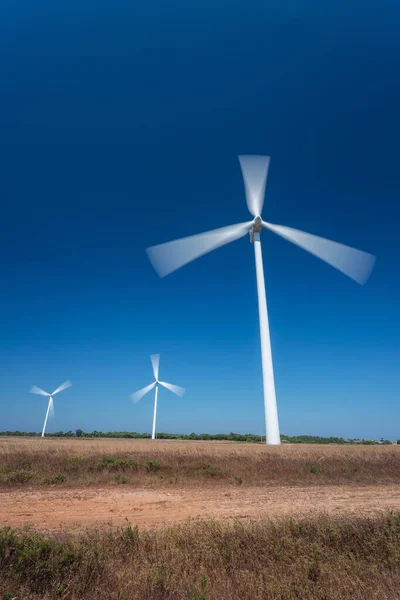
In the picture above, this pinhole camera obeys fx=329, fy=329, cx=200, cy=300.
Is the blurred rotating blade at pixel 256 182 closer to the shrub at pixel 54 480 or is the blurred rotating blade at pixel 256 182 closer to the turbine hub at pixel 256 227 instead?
the turbine hub at pixel 256 227

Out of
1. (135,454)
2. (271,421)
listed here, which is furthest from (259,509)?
(271,421)

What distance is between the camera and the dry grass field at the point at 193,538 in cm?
503

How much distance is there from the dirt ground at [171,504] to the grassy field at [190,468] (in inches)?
59.9

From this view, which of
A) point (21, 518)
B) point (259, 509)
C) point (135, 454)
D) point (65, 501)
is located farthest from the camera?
point (135, 454)

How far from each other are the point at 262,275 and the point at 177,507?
21.7 m

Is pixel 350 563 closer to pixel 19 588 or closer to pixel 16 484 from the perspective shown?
pixel 19 588

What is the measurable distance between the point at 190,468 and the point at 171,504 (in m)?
7.24

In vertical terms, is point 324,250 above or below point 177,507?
above

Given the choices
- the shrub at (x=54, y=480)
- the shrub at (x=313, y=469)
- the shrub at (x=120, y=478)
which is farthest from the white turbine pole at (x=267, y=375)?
the shrub at (x=54, y=480)

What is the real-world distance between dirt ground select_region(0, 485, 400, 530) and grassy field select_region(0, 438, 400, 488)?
152 centimetres

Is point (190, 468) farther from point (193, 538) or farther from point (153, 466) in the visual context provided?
point (193, 538)

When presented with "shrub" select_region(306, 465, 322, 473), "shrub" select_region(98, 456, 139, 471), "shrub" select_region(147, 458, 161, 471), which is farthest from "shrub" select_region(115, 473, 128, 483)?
"shrub" select_region(306, 465, 322, 473)

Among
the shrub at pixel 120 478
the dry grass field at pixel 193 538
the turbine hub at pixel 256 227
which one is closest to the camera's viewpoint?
the dry grass field at pixel 193 538

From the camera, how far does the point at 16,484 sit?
13.9m
